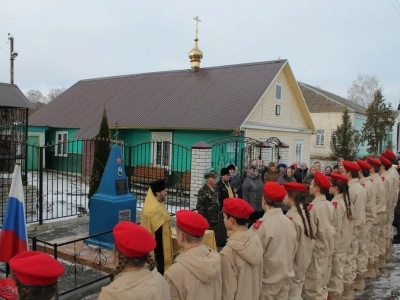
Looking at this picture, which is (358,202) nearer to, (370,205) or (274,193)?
(370,205)

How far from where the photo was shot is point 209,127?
16.2m

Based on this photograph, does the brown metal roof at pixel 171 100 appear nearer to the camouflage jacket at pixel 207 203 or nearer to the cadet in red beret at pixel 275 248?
the camouflage jacket at pixel 207 203

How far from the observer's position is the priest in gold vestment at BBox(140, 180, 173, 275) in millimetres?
4516

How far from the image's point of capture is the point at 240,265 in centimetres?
324

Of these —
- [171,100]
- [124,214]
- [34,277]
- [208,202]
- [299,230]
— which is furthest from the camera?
[171,100]

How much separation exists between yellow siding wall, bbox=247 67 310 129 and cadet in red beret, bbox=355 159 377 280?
33.0ft

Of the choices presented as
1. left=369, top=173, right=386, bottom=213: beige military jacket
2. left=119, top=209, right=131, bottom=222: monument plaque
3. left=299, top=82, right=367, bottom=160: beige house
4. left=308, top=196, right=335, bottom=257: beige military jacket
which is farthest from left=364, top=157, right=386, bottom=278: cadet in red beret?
left=299, top=82, right=367, bottom=160: beige house

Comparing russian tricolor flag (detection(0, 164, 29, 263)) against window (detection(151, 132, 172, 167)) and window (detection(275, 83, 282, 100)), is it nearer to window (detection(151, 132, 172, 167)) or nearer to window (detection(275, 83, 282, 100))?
window (detection(151, 132, 172, 167))

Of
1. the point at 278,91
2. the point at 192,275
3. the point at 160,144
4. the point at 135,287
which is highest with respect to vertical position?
the point at 278,91

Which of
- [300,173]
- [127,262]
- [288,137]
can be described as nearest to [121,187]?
[127,262]

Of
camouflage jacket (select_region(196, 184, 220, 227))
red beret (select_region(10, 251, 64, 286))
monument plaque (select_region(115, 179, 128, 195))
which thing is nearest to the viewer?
red beret (select_region(10, 251, 64, 286))

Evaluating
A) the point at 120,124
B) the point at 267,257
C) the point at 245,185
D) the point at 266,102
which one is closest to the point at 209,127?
the point at 266,102

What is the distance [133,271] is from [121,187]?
15.1 ft

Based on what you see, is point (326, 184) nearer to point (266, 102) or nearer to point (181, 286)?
point (181, 286)
